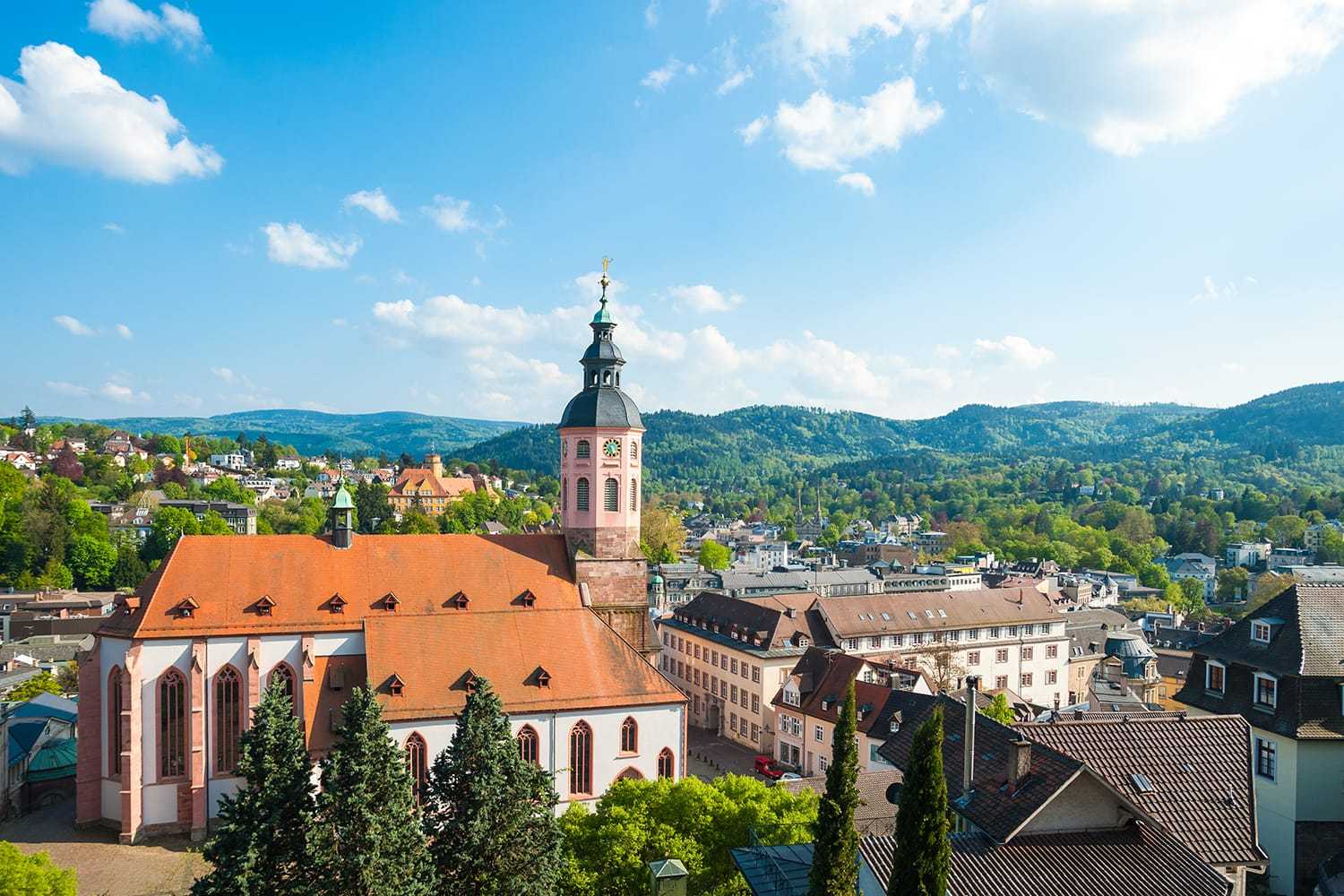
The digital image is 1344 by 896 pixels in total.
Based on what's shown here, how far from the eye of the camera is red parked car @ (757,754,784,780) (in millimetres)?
52188

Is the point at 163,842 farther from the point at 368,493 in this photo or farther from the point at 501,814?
the point at 368,493

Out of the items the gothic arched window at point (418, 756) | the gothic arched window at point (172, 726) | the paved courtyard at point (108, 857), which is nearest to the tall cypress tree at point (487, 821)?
the gothic arched window at point (418, 756)

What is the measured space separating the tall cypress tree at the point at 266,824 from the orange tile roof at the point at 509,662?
11.3 metres

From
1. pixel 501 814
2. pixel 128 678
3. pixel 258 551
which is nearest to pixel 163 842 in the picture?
pixel 128 678

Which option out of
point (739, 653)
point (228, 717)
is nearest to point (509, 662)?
point (228, 717)

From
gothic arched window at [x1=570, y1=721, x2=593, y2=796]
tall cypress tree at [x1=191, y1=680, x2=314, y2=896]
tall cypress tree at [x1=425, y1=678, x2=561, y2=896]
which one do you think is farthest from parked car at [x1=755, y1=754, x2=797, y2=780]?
tall cypress tree at [x1=191, y1=680, x2=314, y2=896]

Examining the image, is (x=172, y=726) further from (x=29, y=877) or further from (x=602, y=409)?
(x=602, y=409)

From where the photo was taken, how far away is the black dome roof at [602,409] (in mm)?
42875

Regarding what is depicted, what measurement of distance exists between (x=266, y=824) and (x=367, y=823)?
2968 mm

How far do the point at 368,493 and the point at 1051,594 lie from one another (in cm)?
9636

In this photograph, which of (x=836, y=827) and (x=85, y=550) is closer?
(x=836, y=827)

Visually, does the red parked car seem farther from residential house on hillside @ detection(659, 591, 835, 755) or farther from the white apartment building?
the white apartment building

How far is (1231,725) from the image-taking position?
1033 inches

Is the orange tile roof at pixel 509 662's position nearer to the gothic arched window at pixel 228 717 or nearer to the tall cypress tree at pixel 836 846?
the gothic arched window at pixel 228 717
